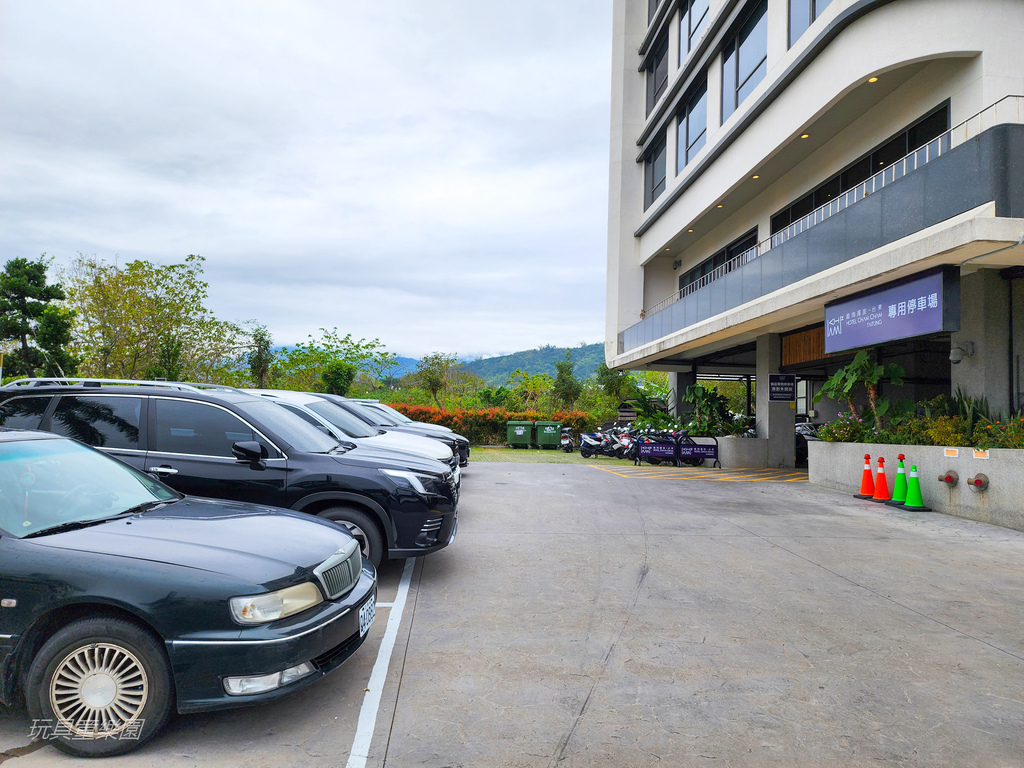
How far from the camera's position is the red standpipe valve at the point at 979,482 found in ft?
31.1

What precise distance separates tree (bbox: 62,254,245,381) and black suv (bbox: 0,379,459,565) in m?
25.1

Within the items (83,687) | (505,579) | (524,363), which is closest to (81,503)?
(83,687)

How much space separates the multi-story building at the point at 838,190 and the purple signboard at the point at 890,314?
0.03 metres

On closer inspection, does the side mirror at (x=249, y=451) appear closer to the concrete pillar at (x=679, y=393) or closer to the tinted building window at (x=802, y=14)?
the tinted building window at (x=802, y=14)

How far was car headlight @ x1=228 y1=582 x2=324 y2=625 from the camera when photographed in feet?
10.1

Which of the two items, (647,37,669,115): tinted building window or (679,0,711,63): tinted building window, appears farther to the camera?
(647,37,669,115): tinted building window

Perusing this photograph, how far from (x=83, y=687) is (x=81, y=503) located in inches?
45.6

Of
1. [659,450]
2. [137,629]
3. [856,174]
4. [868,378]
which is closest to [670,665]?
[137,629]

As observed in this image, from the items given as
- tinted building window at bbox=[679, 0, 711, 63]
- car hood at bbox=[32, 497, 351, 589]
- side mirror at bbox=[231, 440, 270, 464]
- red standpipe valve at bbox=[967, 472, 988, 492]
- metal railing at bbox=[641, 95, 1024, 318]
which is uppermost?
tinted building window at bbox=[679, 0, 711, 63]

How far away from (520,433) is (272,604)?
22974 mm

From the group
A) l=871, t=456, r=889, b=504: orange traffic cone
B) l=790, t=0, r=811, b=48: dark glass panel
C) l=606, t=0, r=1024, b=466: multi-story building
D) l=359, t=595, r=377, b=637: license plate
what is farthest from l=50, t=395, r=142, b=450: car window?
l=790, t=0, r=811, b=48: dark glass panel

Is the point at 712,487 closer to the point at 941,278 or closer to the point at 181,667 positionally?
the point at 941,278

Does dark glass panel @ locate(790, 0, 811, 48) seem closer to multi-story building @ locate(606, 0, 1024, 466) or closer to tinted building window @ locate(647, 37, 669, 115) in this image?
multi-story building @ locate(606, 0, 1024, 466)

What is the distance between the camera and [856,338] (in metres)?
12.4
